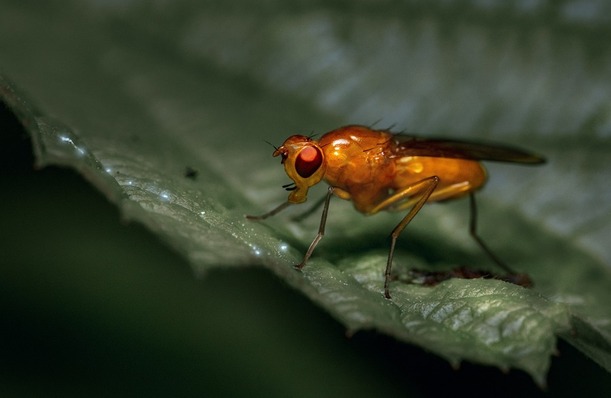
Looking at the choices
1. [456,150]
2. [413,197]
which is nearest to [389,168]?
[413,197]

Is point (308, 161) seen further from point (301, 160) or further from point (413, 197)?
point (413, 197)

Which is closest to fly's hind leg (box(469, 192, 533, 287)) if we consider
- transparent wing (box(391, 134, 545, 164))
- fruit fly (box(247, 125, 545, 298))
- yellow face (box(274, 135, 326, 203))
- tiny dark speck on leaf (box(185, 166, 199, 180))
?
fruit fly (box(247, 125, 545, 298))

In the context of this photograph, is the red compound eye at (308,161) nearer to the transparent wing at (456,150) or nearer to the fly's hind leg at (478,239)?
the transparent wing at (456,150)

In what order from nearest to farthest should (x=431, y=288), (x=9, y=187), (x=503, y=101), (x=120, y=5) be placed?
(x=431, y=288) < (x=9, y=187) < (x=503, y=101) < (x=120, y=5)

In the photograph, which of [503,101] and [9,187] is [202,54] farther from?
[503,101]

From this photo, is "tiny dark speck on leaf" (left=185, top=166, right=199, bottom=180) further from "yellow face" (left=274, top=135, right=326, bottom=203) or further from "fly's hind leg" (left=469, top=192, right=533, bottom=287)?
"fly's hind leg" (left=469, top=192, right=533, bottom=287)

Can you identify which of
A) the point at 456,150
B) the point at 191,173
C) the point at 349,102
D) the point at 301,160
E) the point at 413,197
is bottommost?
the point at 191,173

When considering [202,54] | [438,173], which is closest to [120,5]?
Result: [202,54]

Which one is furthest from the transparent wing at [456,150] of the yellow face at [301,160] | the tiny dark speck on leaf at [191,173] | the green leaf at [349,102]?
the tiny dark speck on leaf at [191,173]

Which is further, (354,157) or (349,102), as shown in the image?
(349,102)
